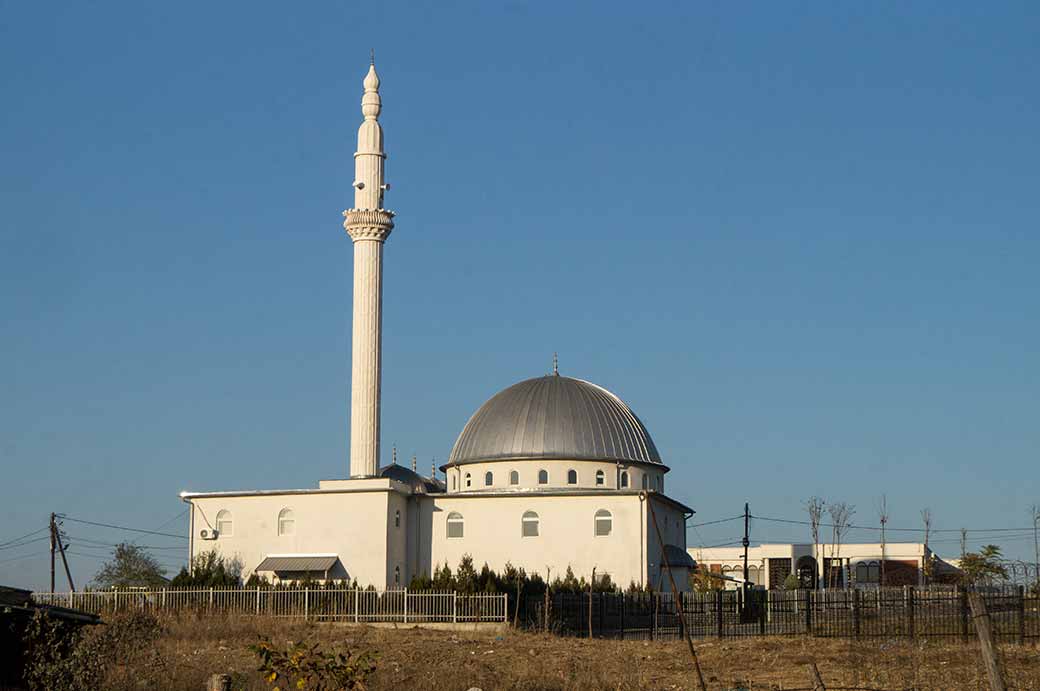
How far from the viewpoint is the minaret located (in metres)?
46.8

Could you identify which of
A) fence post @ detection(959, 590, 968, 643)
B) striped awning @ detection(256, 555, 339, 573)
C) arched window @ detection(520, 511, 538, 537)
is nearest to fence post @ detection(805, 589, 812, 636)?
fence post @ detection(959, 590, 968, 643)

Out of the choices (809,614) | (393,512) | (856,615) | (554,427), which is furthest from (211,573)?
(856,615)

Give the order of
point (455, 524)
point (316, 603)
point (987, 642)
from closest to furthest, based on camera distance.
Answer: point (987, 642) < point (316, 603) < point (455, 524)

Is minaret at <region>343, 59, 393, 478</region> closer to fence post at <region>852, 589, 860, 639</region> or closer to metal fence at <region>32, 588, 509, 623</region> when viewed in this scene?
metal fence at <region>32, 588, 509, 623</region>

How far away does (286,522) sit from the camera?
156 ft

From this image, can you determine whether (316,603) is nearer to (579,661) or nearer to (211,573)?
(211,573)

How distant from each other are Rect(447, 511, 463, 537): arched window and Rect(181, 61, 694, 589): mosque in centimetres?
4

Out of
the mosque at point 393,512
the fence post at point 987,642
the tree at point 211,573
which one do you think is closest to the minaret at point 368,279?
the mosque at point 393,512

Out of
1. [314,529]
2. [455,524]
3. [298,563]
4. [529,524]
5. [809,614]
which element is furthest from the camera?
[455,524]

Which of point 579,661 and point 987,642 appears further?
point 579,661

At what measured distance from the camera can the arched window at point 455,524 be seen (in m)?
48.9

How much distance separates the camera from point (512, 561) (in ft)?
157

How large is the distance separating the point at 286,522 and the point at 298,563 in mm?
1945

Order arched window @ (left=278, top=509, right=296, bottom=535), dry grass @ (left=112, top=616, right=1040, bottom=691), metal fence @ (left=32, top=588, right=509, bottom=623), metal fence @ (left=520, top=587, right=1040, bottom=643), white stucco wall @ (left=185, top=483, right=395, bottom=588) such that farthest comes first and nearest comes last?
→ arched window @ (left=278, top=509, right=296, bottom=535), white stucco wall @ (left=185, top=483, right=395, bottom=588), metal fence @ (left=32, top=588, right=509, bottom=623), metal fence @ (left=520, top=587, right=1040, bottom=643), dry grass @ (left=112, top=616, right=1040, bottom=691)
